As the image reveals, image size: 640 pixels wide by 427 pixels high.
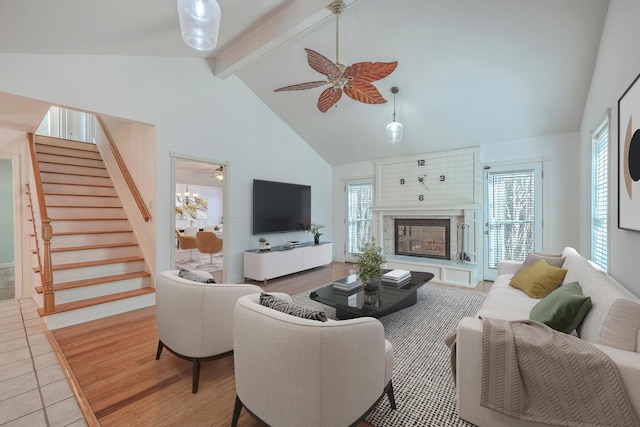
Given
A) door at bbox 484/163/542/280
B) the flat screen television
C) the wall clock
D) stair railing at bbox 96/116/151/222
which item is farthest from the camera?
the wall clock

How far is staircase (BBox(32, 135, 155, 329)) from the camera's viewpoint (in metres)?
Result: 3.14

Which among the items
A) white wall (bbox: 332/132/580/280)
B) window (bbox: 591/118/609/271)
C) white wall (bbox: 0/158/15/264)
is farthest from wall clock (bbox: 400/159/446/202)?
white wall (bbox: 0/158/15/264)

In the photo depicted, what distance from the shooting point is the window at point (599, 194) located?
8.57ft

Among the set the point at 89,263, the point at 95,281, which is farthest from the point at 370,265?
the point at 89,263

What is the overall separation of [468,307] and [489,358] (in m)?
2.31

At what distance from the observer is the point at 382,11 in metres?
3.02

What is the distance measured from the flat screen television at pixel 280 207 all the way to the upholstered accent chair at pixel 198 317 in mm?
2975

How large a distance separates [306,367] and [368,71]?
2252 mm

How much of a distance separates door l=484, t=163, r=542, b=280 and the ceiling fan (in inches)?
123

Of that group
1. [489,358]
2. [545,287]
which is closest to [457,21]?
[545,287]

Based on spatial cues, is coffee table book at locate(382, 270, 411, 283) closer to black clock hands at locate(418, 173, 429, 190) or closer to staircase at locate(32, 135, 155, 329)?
black clock hands at locate(418, 173, 429, 190)

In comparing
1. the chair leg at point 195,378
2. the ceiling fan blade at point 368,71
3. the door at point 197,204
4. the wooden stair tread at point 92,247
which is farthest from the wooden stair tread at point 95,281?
the ceiling fan blade at point 368,71

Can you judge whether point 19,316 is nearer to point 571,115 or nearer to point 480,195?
point 480,195

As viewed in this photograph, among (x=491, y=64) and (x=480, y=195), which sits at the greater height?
(x=491, y=64)
